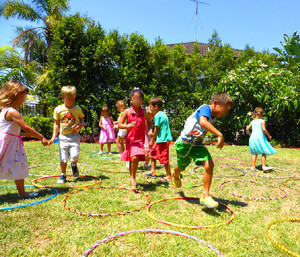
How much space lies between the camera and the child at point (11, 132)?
13.5 ft

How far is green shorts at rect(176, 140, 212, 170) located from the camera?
405 cm

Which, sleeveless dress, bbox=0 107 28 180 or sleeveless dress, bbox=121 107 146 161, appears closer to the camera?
sleeveless dress, bbox=0 107 28 180

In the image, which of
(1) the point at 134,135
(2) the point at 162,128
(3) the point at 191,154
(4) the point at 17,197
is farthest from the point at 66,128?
(3) the point at 191,154

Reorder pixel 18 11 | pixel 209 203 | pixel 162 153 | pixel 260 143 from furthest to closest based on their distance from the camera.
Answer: pixel 18 11
pixel 260 143
pixel 162 153
pixel 209 203

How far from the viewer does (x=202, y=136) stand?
418cm

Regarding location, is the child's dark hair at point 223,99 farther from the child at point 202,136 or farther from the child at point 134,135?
the child at point 134,135

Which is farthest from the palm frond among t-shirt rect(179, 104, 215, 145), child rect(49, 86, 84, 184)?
t-shirt rect(179, 104, 215, 145)

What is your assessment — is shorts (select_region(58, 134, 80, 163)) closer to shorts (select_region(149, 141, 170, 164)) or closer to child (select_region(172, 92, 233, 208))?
shorts (select_region(149, 141, 170, 164))

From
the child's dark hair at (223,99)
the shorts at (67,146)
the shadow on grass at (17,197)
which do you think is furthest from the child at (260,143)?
the shadow on grass at (17,197)

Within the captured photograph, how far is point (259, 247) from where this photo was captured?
2.86m

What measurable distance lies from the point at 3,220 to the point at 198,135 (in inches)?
121

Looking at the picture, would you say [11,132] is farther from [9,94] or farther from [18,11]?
[18,11]

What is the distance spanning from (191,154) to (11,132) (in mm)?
3096

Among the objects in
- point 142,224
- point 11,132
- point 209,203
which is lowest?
point 142,224
